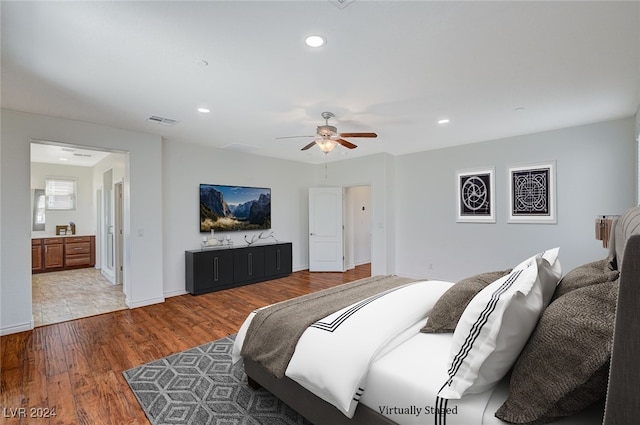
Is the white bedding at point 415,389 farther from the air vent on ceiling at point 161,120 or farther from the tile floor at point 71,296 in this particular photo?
the tile floor at point 71,296

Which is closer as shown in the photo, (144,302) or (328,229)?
(144,302)

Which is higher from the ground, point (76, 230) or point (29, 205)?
point (29, 205)

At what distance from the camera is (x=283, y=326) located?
6.41 ft

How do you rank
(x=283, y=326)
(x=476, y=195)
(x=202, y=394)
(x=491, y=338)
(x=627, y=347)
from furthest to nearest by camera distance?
1. (x=476, y=195)
2. (x=202, y=394)
3. (x=283, y=326)
4. (x=491, y=338)
5. (x=627, y=347)

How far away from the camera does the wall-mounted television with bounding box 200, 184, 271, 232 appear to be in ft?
17.8

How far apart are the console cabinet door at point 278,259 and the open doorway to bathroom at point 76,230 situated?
8.05 feet

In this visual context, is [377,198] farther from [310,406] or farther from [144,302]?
[310,406]

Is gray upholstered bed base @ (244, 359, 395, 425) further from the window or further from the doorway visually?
the window

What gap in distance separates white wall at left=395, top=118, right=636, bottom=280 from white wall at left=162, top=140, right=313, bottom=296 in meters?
2.32

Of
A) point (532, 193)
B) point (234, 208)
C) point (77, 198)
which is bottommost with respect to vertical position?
point (234, 208)

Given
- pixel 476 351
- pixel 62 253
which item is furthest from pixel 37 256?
pixel 476 351

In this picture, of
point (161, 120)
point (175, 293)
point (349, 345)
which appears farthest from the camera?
point (175, 293)

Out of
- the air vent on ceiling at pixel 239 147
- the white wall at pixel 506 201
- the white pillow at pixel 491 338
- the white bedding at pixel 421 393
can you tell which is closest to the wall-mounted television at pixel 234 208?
the air vent on ceiling at pixel 239 147

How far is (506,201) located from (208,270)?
5.07m
